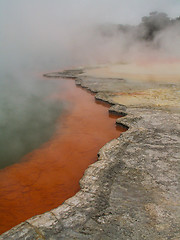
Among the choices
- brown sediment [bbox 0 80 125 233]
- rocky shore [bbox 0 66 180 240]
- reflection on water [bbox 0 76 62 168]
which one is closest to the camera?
rocky shore [bbox 0 66 180 240]

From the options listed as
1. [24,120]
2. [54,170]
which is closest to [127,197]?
[54,170]

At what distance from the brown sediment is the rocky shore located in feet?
1.11

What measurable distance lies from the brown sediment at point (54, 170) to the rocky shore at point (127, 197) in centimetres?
34

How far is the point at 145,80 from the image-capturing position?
7246 mm

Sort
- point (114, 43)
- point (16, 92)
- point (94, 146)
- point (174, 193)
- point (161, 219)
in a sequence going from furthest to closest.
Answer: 1. point (114, 43)
2. point (16, 92)
3. point (94, 146)
4. point (174, 193)
5. point (161, 219)

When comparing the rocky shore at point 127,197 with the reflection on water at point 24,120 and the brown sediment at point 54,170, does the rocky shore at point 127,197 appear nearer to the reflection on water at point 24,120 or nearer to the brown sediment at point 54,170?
the brown sediment at point 54,170

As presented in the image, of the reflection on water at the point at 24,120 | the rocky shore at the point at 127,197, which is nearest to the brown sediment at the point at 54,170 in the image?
the reflection on water at the point at 24,120

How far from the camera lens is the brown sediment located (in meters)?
2.34

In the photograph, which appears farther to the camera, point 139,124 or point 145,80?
point 145,80

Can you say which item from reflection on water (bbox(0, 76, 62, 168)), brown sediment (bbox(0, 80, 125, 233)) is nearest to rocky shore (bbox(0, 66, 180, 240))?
brown sediment (bbox(0, 80, 125, 233))

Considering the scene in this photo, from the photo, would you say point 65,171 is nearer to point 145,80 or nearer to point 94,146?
point 94,146

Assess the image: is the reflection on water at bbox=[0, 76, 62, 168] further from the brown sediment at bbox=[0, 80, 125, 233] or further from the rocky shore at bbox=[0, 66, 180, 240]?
the rocky shore at bbox=[0, 66, 180, 240]

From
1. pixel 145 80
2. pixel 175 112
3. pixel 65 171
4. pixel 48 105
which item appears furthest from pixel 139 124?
pixel 145 80

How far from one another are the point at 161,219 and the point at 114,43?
778 inches
